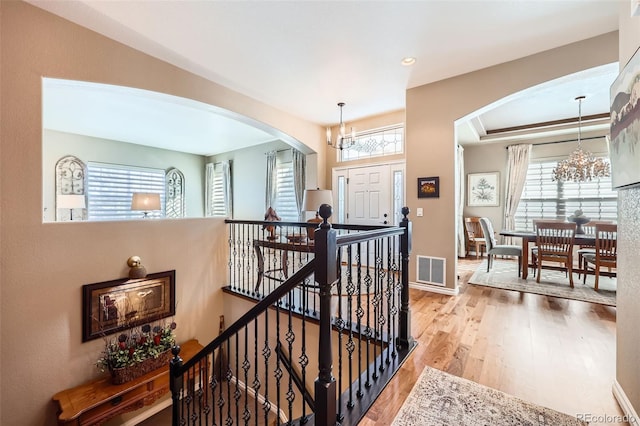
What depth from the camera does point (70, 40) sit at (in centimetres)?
253

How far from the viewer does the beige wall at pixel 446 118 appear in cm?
304

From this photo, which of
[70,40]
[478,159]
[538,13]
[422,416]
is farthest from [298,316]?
[478,159]

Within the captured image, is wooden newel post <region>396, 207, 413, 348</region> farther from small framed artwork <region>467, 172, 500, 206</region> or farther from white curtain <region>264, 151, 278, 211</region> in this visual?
small framed artwork <region>467, 172, 500, 206</region>

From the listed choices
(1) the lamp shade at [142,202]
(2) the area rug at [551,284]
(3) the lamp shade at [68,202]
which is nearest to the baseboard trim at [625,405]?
(2) the area rug at [551,284]

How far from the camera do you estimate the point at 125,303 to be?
318 cm

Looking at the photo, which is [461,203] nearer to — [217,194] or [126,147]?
[217,194]

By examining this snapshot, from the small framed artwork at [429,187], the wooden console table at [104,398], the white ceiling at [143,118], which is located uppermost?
the white ceiling at [143,118]

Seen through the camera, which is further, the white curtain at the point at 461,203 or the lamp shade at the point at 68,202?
the white curtain at the point at 461,203

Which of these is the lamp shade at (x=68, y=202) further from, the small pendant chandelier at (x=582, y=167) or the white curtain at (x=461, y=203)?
the small pendant chandelier at (x=582, y=167)

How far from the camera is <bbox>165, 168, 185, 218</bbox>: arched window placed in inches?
289

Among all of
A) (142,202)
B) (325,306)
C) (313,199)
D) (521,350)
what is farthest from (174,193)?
(521,350)

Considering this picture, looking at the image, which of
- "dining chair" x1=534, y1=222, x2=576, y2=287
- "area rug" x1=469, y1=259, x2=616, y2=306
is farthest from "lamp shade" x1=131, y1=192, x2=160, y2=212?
"dining chair" x1=534, y1=222, x2=576, y2=287

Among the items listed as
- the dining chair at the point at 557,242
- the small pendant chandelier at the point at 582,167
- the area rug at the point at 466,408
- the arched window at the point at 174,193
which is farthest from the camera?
the arched window at the point at 174,193

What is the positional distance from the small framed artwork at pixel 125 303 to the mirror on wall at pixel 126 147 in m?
1.71
